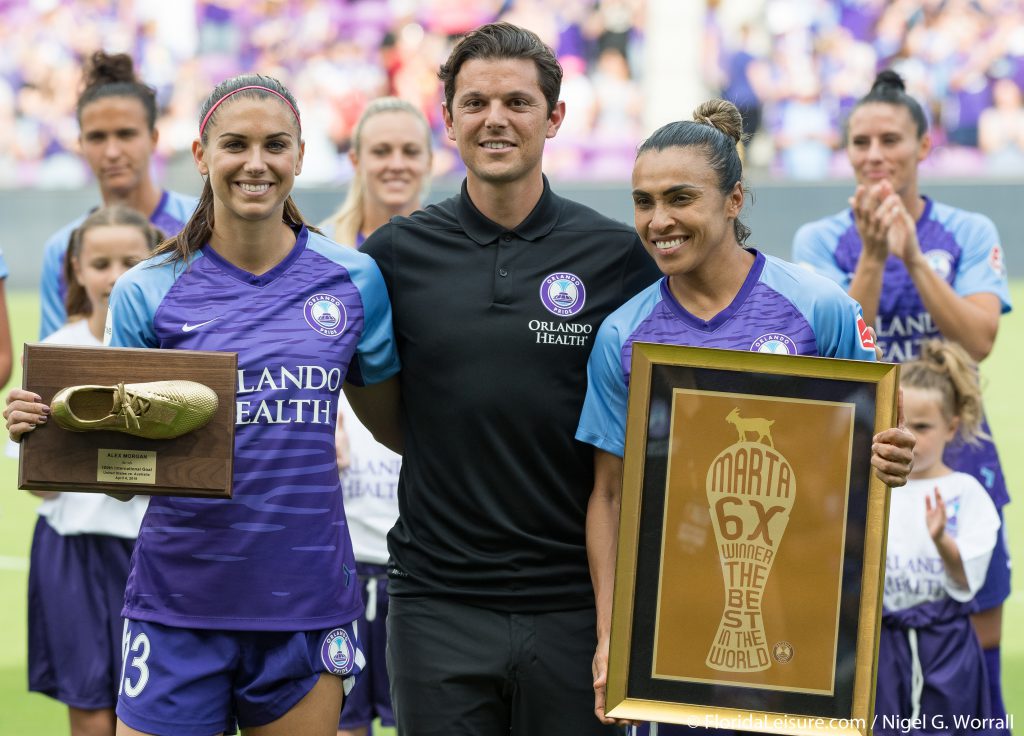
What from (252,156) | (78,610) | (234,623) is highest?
(252,156)

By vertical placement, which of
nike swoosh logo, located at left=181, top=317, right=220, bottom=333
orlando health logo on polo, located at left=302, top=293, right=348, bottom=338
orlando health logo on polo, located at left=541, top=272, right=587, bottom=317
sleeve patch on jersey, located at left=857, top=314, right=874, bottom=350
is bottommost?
nike swoosh logo, located at left=181, top=317, right=220, bottom=333

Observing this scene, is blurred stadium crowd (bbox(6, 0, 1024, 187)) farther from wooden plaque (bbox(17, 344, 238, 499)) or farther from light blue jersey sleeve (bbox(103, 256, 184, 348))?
wooden plaque (bbox(17, 344, 238, 499))

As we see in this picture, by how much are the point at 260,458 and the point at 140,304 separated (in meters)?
0.47

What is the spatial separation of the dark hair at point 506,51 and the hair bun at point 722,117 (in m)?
0.37

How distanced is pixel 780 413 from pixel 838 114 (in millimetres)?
17103

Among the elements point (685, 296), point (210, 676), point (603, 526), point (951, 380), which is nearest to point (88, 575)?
point (210, 676)

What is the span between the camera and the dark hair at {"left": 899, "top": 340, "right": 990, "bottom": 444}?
4727mm

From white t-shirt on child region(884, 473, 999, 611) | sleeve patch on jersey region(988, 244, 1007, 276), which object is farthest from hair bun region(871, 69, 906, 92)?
white t-shirt on child region(884, 473, 999, 611)

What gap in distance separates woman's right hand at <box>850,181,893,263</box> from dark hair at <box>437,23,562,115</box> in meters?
1.46

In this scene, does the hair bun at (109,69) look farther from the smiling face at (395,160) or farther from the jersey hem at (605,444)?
the jersey hem at (605,444)

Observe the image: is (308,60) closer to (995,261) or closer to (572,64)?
(572,64)

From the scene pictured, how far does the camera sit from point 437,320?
335cm

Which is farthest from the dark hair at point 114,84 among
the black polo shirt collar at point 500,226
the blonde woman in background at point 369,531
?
the black polo shirt collar at point 500,226

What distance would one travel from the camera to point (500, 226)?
3430 mm
